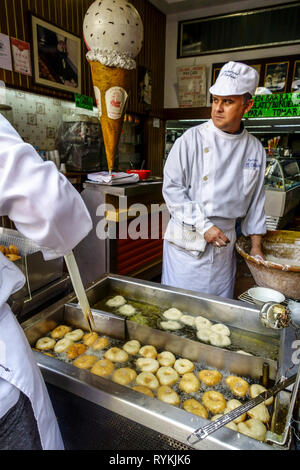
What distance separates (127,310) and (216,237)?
702mm

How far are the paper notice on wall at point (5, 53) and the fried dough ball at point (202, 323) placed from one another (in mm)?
3479

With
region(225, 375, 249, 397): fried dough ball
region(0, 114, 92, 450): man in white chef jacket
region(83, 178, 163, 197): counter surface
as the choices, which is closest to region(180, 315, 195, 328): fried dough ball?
region(225, 375, 249, 397): fried dough ball

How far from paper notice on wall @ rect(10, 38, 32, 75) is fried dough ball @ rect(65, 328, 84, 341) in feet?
11.0

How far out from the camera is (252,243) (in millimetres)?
2025

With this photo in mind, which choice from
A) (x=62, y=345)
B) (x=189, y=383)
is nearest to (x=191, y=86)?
(x=62, y=345)

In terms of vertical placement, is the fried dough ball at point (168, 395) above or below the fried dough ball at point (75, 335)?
below

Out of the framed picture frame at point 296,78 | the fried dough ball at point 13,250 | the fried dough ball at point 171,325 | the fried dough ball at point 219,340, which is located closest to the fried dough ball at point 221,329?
the fried dough ball at point 219,340

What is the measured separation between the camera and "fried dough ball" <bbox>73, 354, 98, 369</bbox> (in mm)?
1316

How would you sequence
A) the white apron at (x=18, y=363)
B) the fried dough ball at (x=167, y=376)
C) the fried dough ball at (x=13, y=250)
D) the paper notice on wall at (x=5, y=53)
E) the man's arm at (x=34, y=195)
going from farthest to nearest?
the paper notice on wall at (x=5, y=53)
the fried dough ball at (x=13, y=250)
the fried dough ball at (x=167, y=376)
the white apron at (x=18, y=363)
the man's arm at (x=34, y=195)

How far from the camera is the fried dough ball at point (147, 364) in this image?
134cm

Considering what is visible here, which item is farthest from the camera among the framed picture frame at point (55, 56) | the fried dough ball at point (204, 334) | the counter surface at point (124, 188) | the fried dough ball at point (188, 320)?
the framed picture frame at point (55, 56)

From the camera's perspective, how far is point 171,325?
1581 mm

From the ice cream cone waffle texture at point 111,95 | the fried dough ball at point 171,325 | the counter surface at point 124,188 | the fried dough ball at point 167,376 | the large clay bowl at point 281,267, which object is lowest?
the fried dough ball at point 167,376

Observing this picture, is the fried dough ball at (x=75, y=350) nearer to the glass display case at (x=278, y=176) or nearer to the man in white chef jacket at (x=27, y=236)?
the man in white chef jacket at (x=27, y=236)
